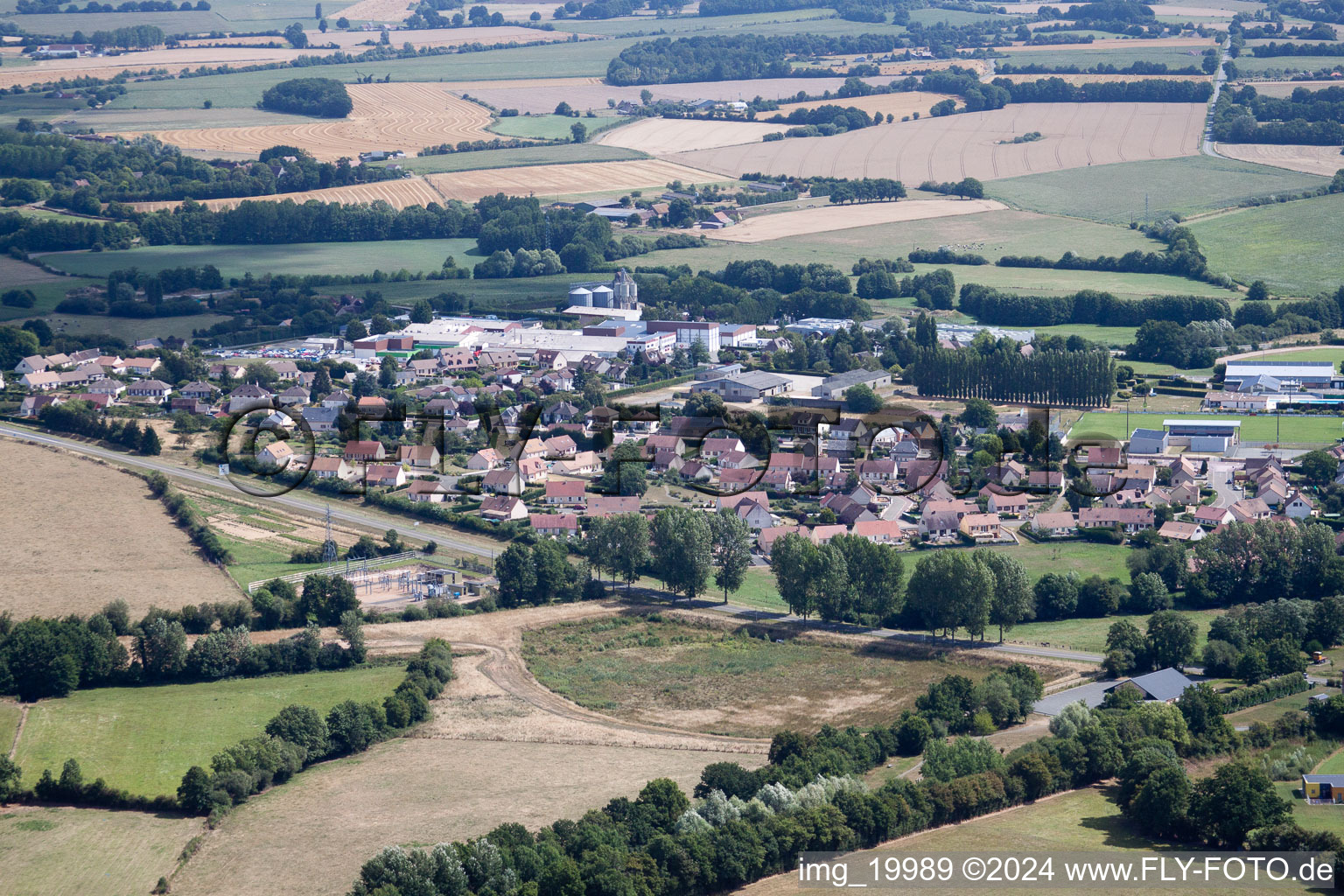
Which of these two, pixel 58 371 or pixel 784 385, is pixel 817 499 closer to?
pixel 784 385

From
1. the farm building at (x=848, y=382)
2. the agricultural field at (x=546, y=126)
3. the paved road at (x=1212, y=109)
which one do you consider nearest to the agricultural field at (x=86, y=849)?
the farm building at (x=848, y=382)

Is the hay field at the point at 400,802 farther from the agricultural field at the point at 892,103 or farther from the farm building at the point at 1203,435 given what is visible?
the agricultural field at the point at 892,103

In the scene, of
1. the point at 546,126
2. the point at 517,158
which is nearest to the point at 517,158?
the point at 517,158

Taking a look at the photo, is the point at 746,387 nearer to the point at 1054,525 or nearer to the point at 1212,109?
the point at 1054,525

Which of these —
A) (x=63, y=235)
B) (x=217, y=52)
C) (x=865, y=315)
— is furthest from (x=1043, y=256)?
(x=217, y=52)

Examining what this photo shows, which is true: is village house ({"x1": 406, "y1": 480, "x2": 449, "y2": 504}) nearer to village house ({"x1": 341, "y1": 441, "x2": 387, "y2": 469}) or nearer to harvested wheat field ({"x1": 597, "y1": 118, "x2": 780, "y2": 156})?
village house ({"x1": 341, "y1": 441, "x2": 387, "y2": 469})

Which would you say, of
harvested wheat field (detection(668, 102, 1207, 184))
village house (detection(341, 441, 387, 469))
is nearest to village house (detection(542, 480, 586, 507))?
village house (detection(341, 441, 387, 469))
